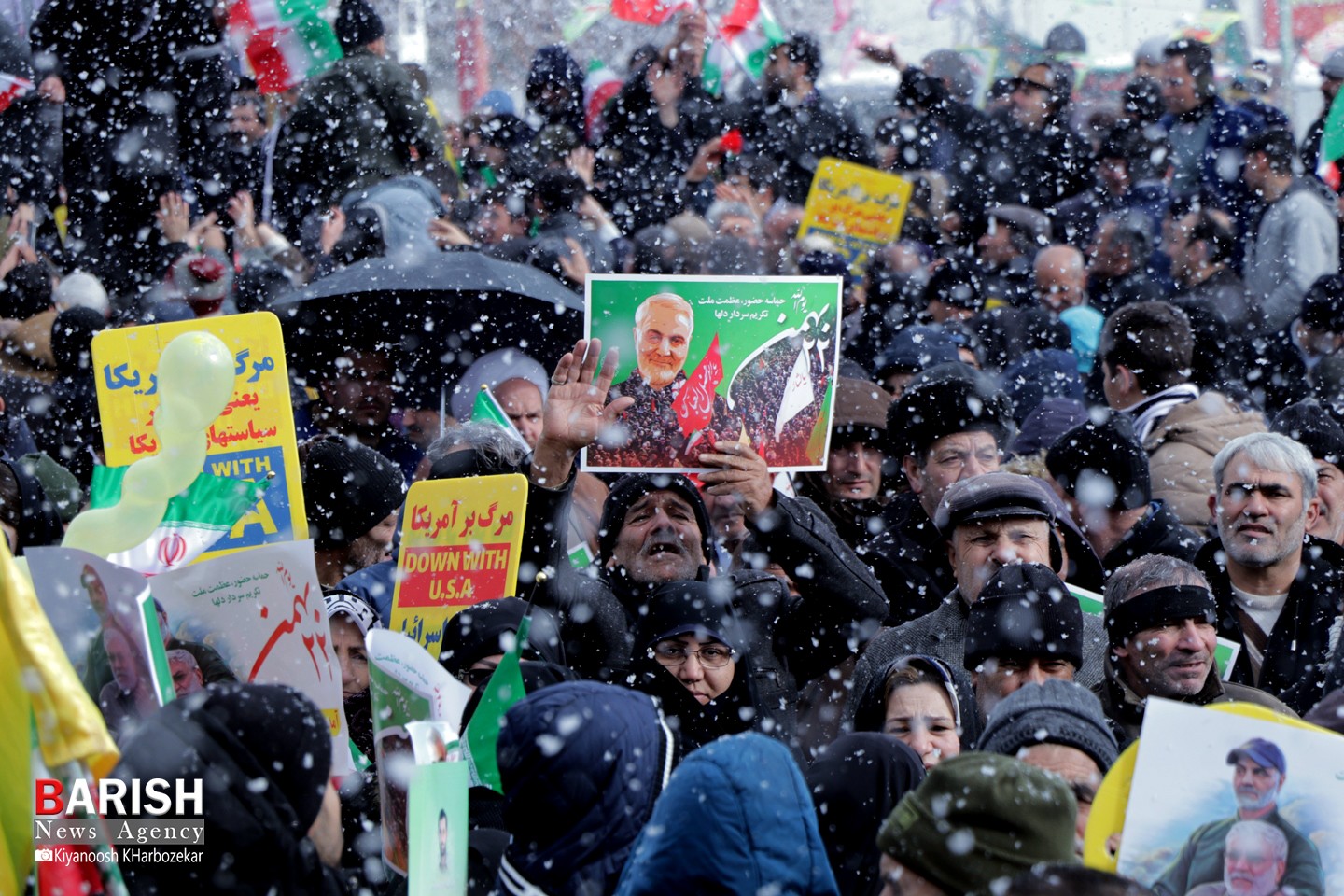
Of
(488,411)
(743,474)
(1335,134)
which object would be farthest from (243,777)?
(1335,134)

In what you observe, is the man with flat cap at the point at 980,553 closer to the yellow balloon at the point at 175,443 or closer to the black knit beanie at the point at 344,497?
the black knit beanie at the point at 344,497

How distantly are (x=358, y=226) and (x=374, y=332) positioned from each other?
1.14 metres

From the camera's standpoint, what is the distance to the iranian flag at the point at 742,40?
411 inches

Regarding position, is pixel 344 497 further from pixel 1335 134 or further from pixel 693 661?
pixel 1335 134

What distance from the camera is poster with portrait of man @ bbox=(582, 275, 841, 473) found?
4.44m

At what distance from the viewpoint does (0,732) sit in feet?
8.56

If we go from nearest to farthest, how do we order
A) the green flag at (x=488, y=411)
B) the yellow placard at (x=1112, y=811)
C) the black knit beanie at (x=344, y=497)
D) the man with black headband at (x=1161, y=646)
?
the yellow placard at (x=1112, y=811) → the man with black headband at (x=1161, y=646) → the black knit beanie at (x=344, y=497) → the green flag at (x=488, y=411)

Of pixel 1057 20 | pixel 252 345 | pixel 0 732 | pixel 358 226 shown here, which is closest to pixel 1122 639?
pixel 252 345

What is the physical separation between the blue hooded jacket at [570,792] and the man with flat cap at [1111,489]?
8.67ft

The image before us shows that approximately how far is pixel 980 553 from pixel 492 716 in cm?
171

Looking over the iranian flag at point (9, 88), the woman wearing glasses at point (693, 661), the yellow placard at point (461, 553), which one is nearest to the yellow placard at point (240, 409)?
the yellow placard at point (461, 553)

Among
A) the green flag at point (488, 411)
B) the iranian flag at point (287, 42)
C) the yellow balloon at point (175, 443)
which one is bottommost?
the green flag at point (488, 411)

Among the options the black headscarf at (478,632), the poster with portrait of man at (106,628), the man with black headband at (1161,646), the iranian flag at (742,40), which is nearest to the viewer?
the poster with portrait of man at (106,628)

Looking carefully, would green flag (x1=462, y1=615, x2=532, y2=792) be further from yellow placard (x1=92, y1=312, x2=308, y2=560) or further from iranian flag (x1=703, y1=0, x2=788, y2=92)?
iranian flag (x1=703, y1=0, x2=788, y2=92)
